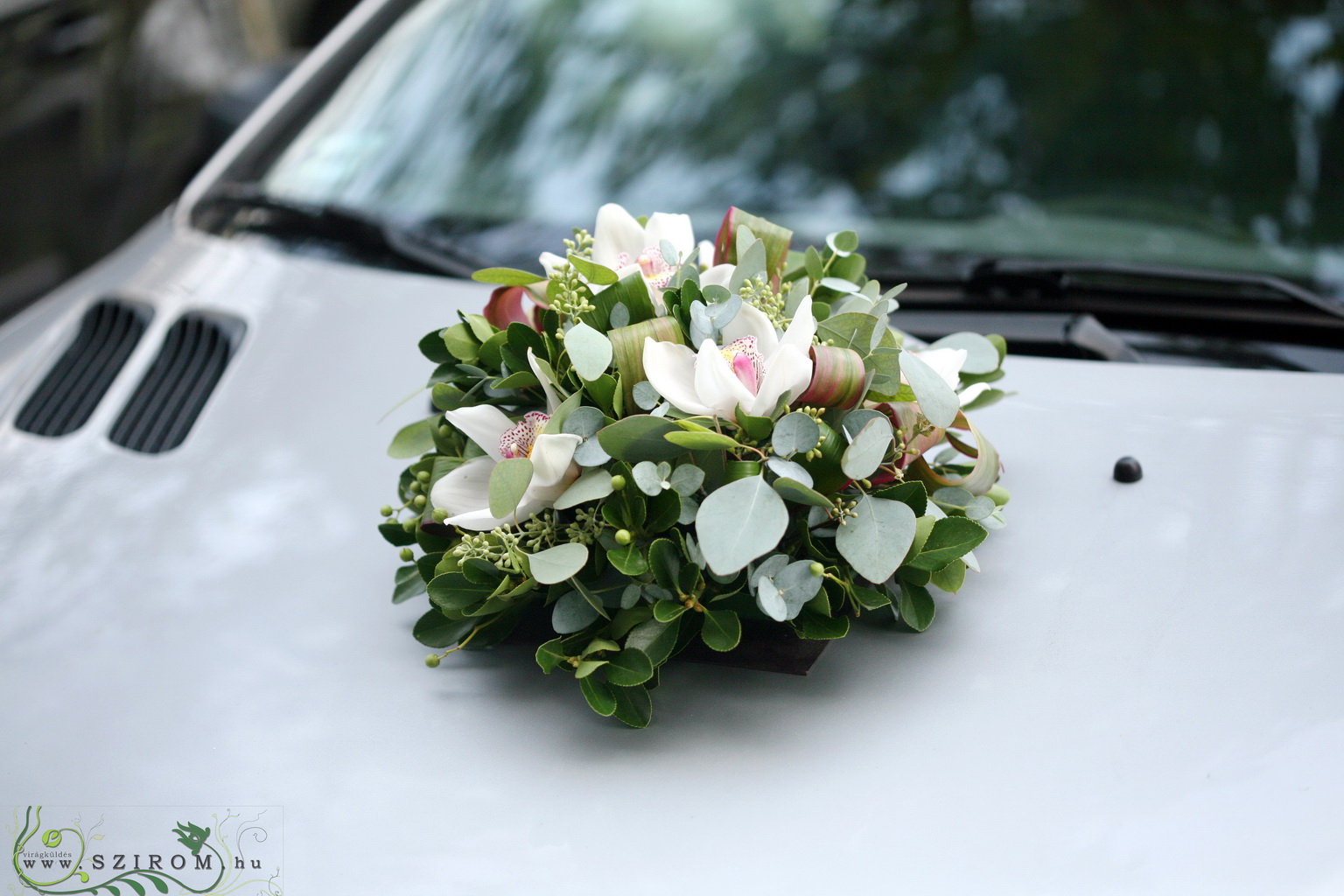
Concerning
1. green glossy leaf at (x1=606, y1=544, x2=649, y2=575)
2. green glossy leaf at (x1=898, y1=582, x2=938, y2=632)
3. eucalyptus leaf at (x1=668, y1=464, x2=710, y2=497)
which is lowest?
green glossy leaf at (x1=898, y1=582, x2=938, y2=632)

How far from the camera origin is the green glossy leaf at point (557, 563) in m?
1.00

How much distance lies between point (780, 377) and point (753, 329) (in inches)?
3.4

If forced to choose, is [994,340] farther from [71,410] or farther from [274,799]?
[71,410]

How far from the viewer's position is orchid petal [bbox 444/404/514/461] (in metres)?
1.11

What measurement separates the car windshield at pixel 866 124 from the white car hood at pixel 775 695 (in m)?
0.48

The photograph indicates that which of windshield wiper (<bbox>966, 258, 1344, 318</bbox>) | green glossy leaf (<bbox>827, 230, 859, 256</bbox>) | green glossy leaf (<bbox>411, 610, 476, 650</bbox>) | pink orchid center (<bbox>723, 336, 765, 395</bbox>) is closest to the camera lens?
pink orchid center (<bbox>723, 336, 765, 395</bbox>)

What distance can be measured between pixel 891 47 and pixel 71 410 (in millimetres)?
1473

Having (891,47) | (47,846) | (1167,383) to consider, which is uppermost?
(891,47)

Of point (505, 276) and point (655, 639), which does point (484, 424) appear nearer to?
point (505, 276)

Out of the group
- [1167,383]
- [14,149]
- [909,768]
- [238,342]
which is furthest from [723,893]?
[14,149]

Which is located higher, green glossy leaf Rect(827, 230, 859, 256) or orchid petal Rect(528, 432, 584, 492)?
green glossy leaf Rect(827, 230, 859, 256)

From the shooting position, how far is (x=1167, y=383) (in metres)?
1.42

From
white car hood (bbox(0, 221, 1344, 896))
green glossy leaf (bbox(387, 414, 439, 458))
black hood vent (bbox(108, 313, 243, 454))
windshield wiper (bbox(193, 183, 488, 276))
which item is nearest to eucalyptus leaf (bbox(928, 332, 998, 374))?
white car hood (bbox(0, 221, 1344, 896))

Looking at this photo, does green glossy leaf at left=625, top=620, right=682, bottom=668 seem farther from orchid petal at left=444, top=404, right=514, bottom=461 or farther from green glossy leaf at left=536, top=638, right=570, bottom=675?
orchid petal at left=444, top=404, right=514, bottom=461
